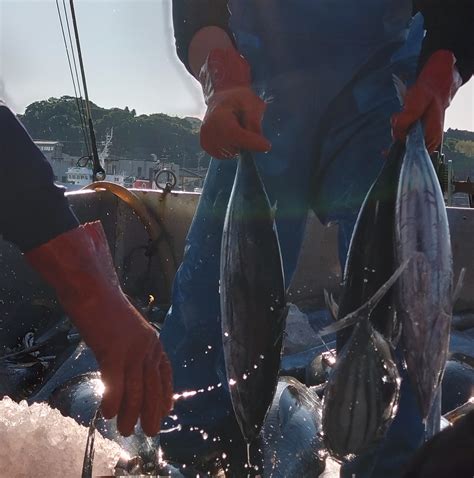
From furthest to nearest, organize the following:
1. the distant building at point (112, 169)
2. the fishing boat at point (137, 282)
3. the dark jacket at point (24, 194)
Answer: the distant building at point (112, 169), the fishing boat at point (137, 282), the dark jacket at point (24, 194)

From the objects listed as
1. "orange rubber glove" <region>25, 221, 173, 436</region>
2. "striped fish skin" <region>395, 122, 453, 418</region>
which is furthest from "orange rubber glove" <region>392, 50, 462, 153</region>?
"orange rubber glove" <region>25, 221, 173, 436</region>

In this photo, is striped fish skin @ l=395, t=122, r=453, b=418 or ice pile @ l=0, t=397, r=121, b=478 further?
ice pile @ l=0, t=397, r=121, b=478

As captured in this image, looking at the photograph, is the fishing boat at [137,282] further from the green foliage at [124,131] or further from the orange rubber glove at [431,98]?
the green foliage at [124,131]

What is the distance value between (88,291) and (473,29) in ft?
4.56

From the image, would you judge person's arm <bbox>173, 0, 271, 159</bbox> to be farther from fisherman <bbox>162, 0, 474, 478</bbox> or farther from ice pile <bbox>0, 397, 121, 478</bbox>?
ice pile <bbox>0, 397, 121, 478</bbox>

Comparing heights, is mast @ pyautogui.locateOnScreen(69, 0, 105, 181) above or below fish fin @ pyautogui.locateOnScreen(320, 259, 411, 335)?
above

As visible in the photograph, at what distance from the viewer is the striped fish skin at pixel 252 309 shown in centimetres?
150

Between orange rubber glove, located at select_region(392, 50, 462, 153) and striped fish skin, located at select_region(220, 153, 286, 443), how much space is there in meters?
Answer: 0.41

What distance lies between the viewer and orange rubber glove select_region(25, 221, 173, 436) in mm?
1313

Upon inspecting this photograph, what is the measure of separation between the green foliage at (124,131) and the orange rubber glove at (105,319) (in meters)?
52.5

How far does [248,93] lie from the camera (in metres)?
1.62

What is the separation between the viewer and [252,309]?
4.90 ft

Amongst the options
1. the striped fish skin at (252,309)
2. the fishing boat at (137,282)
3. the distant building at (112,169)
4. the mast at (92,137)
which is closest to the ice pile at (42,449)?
the striped fish skin at (252,309)

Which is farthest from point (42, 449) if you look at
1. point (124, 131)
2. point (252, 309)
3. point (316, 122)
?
point (124, 131)
